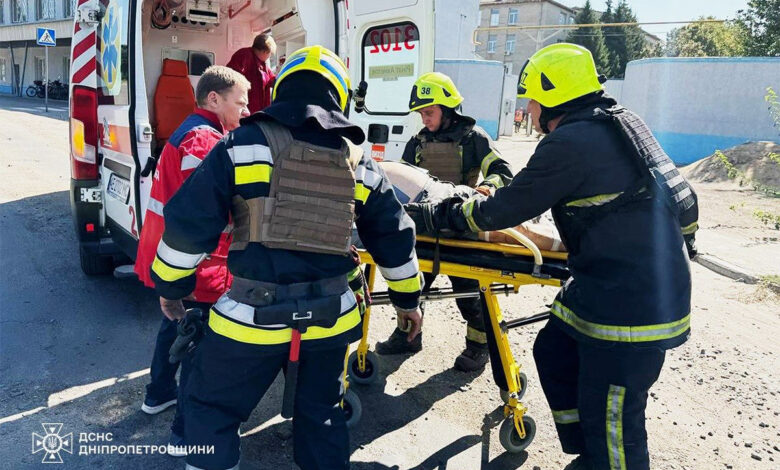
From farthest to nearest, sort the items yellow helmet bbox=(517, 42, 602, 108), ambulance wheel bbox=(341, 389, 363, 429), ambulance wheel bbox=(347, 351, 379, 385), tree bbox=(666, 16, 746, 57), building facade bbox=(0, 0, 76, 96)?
tree bbox=(666, 16, 746, 57) → building facade bbox=(0, 0, 76, 96) → ambulance wheel bbox=(347, 351, 379, 385) → ambulance wheel bbox=(341, 389, 363, 429) → yellow helmet bbox=(517, 42, 602, 108)

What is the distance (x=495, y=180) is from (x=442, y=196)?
570 mm

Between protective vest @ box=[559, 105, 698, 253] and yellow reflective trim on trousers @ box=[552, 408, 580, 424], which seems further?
yellow reflective trim on trousers @ box=[552, 408, 580, 424]

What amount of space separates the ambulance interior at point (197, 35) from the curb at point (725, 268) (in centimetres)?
453

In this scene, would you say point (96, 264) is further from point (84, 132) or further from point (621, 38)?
point (621, 38)

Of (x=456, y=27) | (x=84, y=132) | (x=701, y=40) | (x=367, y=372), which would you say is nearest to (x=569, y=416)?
(x=367, y=372)

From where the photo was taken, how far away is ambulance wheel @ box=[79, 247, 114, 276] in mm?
4719

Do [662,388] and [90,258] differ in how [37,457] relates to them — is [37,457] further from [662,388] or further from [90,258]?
[662,388]

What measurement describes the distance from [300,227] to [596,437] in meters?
1.50

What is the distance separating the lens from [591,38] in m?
43.6

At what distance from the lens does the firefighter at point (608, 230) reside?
2.25 m

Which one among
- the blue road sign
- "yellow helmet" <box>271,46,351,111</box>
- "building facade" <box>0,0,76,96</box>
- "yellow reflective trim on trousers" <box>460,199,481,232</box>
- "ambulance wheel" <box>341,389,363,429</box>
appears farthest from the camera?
"building facade" <box>0,0,76,96</box>

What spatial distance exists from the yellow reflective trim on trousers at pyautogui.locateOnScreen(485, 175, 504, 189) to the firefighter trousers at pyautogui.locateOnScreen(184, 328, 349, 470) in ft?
5.47

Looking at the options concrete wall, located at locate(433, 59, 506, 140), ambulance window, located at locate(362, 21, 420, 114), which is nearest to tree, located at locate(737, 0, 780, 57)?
concrete wall, located at locate(433, 59, 506, 140)

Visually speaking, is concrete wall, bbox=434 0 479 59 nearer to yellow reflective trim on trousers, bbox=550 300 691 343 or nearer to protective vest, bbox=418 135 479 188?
protective vest, bbox=418 135 479 188
